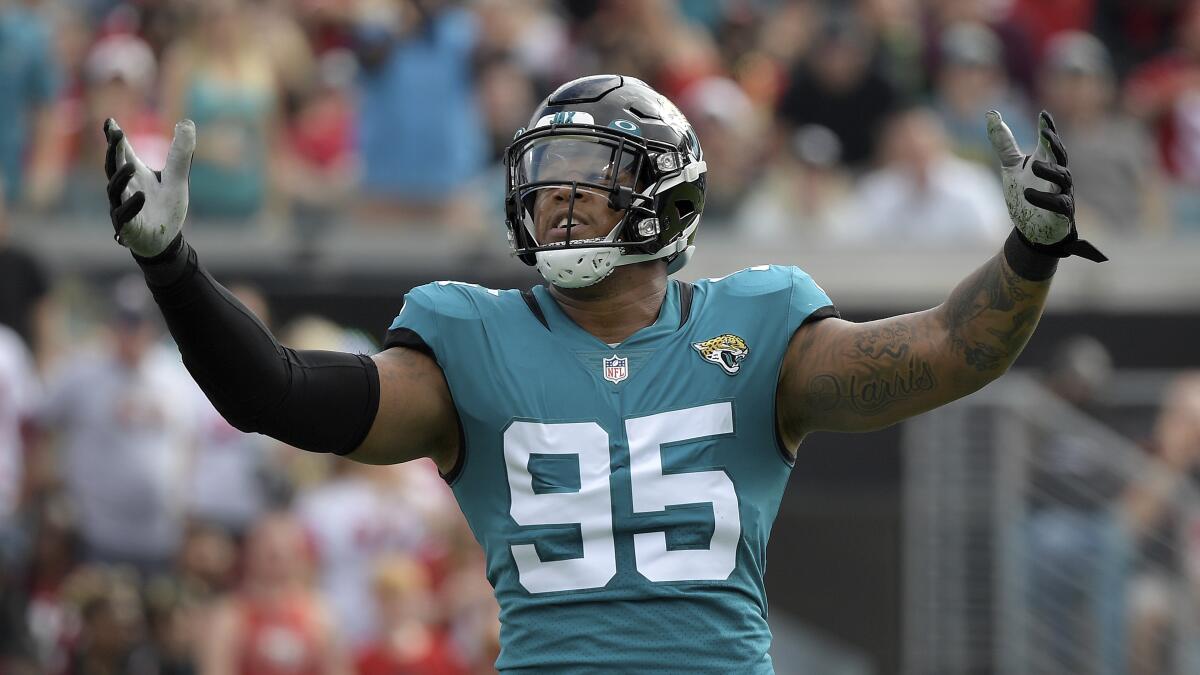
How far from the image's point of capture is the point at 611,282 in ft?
13.3

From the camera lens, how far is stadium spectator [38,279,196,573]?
882cm

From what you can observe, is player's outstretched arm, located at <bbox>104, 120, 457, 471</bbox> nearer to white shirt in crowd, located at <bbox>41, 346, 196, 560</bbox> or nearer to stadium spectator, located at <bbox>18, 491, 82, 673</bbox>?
white shirt in crowd, located at <bbox>41, 346, 196, 560</bbox>

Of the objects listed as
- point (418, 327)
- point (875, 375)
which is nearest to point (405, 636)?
point (418, 327)

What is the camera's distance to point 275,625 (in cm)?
809

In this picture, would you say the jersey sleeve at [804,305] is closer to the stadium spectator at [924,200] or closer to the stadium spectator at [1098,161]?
the stadium spectator at [924,200]

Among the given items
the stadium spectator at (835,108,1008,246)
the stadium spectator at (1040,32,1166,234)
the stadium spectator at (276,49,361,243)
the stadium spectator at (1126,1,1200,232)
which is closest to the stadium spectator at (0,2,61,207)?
the stadium spectator at (276,49,361,243)

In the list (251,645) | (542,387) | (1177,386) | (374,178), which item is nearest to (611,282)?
(542,387)

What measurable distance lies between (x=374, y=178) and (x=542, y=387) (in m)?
6.72

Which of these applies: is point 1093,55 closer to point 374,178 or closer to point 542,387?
point 374,178

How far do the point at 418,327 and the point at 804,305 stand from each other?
2.55 feet

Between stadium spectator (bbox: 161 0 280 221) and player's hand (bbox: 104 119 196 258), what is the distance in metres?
6.73

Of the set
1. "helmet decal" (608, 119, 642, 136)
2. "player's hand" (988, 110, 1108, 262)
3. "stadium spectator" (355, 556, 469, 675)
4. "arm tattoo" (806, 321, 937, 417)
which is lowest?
"stadium spectator" (355, 556, 469, 675)

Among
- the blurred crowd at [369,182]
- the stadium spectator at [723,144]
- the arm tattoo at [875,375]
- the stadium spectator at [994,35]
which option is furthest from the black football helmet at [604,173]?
the stadium spectator at [994,35]

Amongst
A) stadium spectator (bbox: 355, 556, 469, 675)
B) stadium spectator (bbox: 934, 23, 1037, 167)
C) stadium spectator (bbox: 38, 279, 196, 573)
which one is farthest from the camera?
stadium spectator (bbox: 934, 23, 1037, 167)
